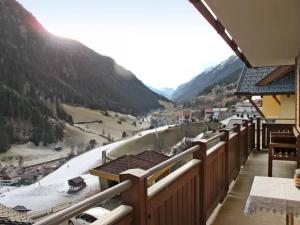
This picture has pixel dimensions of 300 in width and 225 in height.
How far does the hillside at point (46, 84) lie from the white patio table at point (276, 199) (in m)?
70.1

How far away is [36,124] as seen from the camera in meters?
74.3

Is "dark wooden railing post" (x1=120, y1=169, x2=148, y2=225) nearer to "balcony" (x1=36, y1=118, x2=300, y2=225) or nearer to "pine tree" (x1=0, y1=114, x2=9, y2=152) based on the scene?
"balcony" (x1=36, y1=118, x2=300, y2=225)

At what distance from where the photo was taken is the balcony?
1.47m

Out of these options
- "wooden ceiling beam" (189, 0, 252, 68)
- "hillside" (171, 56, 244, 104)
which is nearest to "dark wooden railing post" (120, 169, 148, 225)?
"wooden ceiling beam" (189, 0, 252, 68)

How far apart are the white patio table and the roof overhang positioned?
1.71 meters

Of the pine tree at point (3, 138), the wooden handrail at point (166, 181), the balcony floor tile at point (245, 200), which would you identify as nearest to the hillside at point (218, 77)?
the pine tree at point (3, 138)

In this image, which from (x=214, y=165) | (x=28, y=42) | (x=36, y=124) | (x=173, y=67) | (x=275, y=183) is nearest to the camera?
(x=275, y=183)

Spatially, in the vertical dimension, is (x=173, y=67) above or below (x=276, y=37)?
above

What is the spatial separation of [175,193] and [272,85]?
341 inches

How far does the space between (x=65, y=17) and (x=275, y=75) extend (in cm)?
10622

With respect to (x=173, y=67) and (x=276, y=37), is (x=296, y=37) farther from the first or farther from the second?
(x=173, y=67)

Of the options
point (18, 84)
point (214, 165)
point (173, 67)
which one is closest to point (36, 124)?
point (18, 84)

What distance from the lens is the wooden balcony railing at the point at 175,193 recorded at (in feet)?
4.55

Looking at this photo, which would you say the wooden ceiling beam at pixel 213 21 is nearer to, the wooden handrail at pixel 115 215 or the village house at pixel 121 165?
the wooden handrail at pixel 115 215
